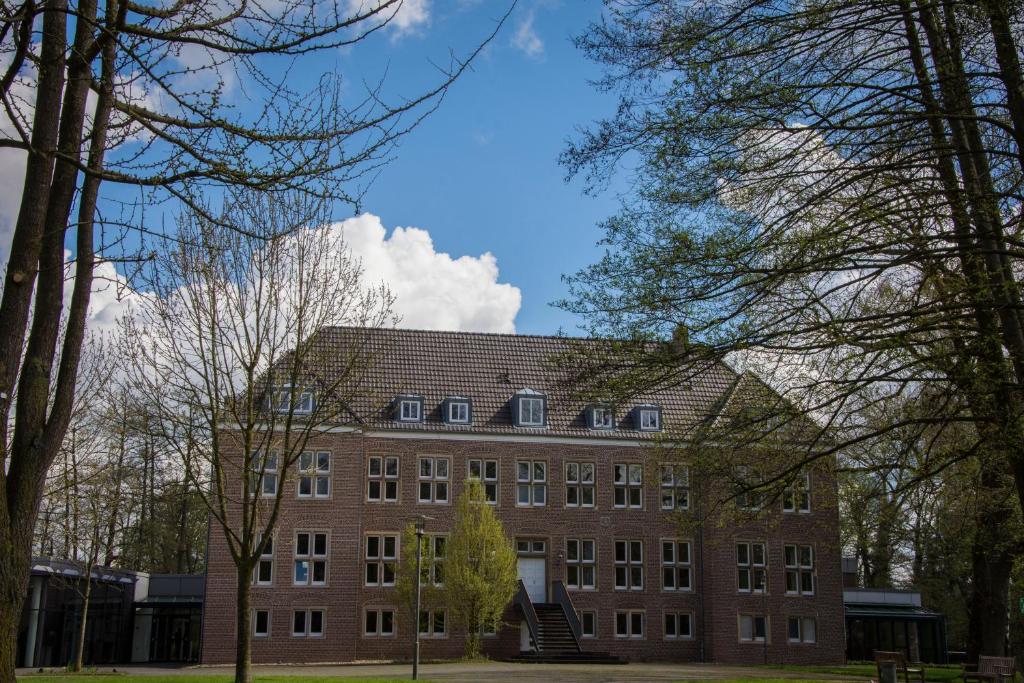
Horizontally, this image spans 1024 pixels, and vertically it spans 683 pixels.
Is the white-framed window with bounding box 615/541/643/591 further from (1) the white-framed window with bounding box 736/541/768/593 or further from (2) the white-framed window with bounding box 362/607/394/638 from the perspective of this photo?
(2) the white-framed window with bounding box 362/607/394/638

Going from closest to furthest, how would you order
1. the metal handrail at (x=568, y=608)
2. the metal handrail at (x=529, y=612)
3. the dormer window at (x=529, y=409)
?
the metal handrail at (x=529, y=612), the metal handrail at (x=568, y=608), the dormer window at (x=529, y=409)

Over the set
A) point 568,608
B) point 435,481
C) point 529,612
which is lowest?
point 529,612

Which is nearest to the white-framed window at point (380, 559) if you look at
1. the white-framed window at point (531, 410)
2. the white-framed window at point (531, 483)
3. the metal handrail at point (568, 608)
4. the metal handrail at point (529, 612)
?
the metal handrail at point (529, 612)

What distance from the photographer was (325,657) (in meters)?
33.8

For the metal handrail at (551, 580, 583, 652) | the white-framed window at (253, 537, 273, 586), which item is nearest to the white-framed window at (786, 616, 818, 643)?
the metal handrail at (551, 580, 583, 652)

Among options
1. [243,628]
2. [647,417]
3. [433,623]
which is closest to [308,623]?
[433,623]

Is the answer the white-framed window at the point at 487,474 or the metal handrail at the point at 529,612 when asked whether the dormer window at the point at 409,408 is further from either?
the metal handrail at the point at 529,612

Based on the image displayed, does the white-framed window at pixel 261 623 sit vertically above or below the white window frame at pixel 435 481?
below

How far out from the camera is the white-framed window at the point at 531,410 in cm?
3738

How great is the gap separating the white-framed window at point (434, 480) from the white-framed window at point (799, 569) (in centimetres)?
1257

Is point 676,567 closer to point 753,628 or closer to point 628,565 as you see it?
point 628,565

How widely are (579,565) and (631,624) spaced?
9.05ft

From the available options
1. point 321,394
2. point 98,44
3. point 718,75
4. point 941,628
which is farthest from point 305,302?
point 941,628

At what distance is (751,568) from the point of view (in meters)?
37.5
